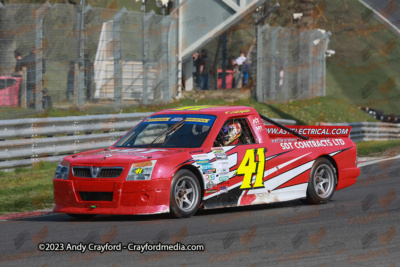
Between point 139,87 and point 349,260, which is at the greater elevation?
point 139,87

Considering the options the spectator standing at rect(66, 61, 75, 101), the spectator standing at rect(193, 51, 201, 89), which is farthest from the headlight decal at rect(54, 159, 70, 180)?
the spectator standing at rect(193, 51, 201, 89)

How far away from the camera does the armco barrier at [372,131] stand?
25.0 metres

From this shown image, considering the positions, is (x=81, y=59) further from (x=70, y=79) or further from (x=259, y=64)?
(x=259, y=64)

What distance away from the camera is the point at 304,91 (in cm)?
3023

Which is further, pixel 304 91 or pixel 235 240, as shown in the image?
pixel 304 91

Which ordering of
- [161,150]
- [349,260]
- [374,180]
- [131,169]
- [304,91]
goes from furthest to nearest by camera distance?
1. [304,91]
2. [374,180]
3. [161,150]
4. [131,169]
5. [349,260]

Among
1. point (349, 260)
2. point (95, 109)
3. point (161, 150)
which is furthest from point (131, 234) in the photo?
point (95, 109)

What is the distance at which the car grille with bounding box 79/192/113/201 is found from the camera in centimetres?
866

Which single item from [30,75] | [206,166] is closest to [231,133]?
[206,166]

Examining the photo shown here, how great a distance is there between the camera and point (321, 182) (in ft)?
35.2

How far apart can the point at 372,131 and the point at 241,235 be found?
67.4 feet

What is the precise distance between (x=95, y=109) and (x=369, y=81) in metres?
48.7

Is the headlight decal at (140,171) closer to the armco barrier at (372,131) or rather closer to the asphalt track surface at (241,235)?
the asphalt track surface at (241,235)

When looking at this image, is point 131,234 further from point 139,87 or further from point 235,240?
point 139,87
